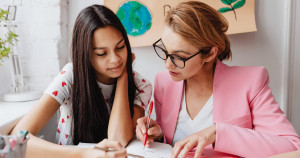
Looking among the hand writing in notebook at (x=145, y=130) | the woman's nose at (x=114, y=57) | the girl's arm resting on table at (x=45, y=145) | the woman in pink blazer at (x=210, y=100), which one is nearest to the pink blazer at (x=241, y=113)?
the woman in pink blazer at (x=210, y=100)

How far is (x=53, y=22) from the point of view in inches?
59.3

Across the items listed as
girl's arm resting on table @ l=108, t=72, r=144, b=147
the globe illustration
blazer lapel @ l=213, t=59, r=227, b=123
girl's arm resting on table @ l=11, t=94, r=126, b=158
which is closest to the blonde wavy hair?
blazer lapel @ l=213, t=59, r=227, b=123

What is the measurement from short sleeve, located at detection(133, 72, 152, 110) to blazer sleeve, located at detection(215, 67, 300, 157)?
0.41 meters

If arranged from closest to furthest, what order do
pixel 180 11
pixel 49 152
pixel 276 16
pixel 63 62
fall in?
pixel 49 152
pixel 180 11
pixel 276 16
pixel 63 62

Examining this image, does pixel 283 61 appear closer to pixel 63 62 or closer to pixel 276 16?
pixel 276 16

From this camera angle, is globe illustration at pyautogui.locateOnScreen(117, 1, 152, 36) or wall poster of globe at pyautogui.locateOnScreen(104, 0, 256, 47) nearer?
wall poster of globe at pyautogui.locateOnScreen(104, 0, 256, 47)

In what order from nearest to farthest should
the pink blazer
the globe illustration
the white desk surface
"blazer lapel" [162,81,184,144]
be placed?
1. the pink blazer
2. the white desk surface
3. "blazer lapel" [162,81,184,144]
4. the globe illustration

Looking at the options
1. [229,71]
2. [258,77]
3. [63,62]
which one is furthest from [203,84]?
[63,62]

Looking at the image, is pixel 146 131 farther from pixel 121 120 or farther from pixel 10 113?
pixel 10 113

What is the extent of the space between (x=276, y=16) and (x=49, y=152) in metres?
1.43

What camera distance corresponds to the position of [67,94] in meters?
1.07

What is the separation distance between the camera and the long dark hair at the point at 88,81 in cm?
101

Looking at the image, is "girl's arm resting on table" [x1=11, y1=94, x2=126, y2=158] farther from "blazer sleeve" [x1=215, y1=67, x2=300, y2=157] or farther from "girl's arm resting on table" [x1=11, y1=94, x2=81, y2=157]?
"blazer sleeve" [x1=215, y1=67, x2=300, y2=157]

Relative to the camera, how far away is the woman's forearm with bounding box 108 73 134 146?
97cm
